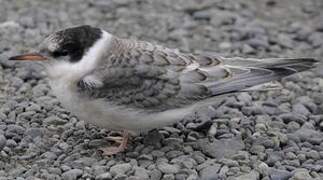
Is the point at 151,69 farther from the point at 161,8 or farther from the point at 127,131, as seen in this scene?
the point at 161,8

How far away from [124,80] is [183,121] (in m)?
1.14

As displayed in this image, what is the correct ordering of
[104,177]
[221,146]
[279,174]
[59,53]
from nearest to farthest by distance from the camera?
[104,177], [279,174], [59,53], [221,146]

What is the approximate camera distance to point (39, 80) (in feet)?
27.3

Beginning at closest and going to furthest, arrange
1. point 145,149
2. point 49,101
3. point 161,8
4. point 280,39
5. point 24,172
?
point 24,172 < point 145,149 < point 49,101 < point 280,39 < point 161,8

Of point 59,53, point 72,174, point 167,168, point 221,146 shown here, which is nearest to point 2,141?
point 72,174

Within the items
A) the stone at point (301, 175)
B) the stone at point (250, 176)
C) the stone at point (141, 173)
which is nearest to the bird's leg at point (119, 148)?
the stone at point (141, 173)

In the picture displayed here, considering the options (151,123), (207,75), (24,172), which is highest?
(207,75)

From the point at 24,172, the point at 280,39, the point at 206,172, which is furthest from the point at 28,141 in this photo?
the point at 280,39

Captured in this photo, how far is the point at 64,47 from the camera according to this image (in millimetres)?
6566

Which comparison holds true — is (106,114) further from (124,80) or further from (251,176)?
(251,176)

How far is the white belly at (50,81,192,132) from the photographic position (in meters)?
6.50

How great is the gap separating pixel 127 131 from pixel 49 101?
4.31 feet

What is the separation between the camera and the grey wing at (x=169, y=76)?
6566 millimetres

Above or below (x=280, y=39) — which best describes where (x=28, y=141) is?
below
